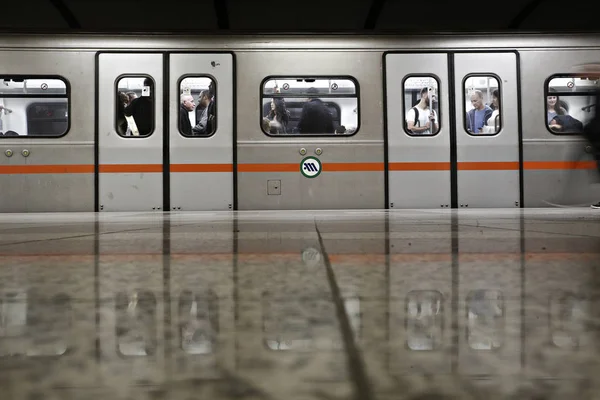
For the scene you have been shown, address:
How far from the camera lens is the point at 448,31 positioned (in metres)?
5.70

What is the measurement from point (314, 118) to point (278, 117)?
0.43 meters

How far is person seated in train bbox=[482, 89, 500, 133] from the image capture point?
18.9 ft

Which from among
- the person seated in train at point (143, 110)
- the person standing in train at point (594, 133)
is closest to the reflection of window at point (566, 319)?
the person seated in train at point (143, 110)

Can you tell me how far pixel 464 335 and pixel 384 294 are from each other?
8.6 inches

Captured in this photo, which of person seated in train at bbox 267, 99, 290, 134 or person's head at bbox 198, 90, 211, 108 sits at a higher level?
person's head at bbox 198, 90, 211, 108

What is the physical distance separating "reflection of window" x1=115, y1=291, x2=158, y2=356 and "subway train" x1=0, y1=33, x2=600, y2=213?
494 centimetres

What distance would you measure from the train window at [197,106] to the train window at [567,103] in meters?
4.04

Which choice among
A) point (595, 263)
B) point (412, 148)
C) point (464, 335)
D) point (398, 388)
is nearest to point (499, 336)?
point (464, 335)

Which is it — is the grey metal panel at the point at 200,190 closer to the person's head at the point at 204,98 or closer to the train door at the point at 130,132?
the train door at the point at 130,132

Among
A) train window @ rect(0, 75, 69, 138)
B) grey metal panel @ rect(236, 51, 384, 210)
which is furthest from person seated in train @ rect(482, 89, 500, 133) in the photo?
train window @ rect(0, 75, 69, 138)

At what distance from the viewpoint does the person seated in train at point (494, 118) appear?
18.9ft

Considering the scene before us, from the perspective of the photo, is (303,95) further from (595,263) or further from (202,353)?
(202,353)

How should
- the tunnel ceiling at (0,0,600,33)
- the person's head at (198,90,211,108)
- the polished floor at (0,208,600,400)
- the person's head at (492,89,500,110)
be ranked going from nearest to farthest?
1. the polished floor at (0,208,600,400)
2. the person's head at (198,90,211,108)
3. the person's head at (492,89,500,110)
4. the tunnel ceiling at (0,0,600,33)

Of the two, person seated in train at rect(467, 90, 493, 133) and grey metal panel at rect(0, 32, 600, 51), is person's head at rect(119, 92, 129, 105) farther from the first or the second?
person seated in train at rect(467, 90, 493, 133)
